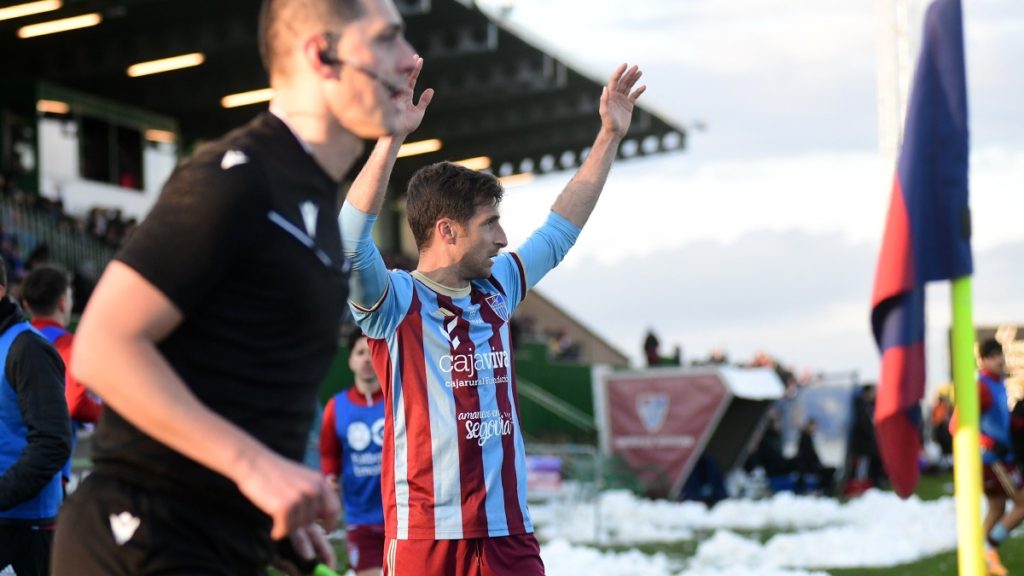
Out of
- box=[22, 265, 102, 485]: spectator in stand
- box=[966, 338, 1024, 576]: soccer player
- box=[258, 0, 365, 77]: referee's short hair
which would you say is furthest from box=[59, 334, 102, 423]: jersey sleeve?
box=[966, 338, 1024, 576]: soccer player

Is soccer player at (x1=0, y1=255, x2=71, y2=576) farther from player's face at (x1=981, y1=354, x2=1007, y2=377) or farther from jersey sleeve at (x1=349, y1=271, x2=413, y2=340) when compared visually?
player's face at (x1=981, y1=354, x2=1007, y2=377)

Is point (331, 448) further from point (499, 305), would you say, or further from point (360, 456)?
point (499, 305)

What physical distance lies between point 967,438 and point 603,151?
2335 mm

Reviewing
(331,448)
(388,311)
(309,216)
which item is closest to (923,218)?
(309,216)

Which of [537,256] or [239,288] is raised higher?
[239,288]

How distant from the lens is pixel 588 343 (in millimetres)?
51219

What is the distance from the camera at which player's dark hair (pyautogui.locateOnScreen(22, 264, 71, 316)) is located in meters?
6.97

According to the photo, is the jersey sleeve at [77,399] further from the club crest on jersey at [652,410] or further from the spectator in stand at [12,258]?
the club crest on jersey at [652,410]

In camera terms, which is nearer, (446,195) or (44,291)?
(446,195)

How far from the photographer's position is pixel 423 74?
36062 millimetres

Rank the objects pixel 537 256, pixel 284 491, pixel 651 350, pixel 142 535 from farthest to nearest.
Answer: pixel 651 350
pixel 537 256
pixel 142 535
pixel 284 491

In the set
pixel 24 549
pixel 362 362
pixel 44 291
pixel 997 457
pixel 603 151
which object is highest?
pixel 603 151

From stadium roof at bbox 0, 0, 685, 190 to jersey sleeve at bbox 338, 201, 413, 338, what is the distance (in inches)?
947

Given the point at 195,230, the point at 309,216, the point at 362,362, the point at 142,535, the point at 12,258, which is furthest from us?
the point at 12,258
